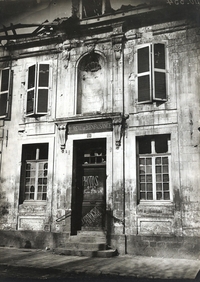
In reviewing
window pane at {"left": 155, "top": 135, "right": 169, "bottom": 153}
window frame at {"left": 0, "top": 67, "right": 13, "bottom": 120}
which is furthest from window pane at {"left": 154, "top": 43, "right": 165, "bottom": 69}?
window frame at {"left": 0, "top": 67, "right": 13, "bottom": 120}

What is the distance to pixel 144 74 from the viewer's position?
886 centimetres

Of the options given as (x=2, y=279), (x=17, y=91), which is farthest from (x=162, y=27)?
(x=2, y=279)

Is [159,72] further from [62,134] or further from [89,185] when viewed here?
[89,185]

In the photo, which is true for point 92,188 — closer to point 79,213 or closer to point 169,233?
point 79,213

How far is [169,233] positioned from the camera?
314 inches

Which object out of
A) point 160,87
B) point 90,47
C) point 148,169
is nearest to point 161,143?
point 148,169

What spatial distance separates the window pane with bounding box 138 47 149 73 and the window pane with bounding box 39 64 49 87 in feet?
9.90

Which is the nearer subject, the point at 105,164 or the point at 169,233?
the point at 169,233

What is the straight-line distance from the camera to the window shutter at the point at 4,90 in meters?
10.1

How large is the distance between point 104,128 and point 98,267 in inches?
157

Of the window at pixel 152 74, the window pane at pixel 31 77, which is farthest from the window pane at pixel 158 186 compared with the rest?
the window pane at pixel 31 77

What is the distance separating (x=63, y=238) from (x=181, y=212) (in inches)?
136

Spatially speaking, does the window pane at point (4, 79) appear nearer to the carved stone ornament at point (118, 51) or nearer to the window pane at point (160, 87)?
the carved stone ornament at point (118, 51)

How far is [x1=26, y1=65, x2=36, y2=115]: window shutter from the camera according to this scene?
991 centimetres
